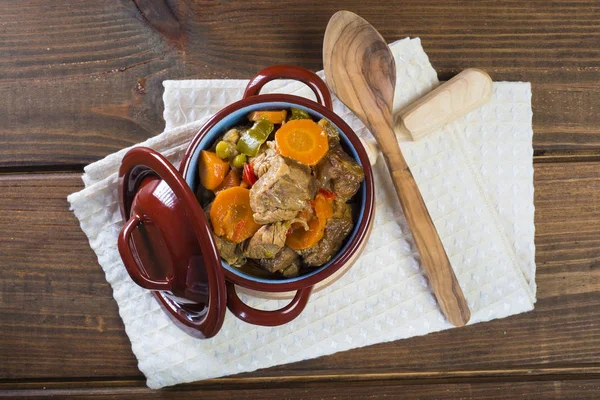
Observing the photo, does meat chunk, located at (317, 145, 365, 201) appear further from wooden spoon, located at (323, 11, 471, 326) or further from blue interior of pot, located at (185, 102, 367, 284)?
wooden spoon, located at (323, 11, 471, 326)

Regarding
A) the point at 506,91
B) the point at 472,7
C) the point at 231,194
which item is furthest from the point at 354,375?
the point at 472,7

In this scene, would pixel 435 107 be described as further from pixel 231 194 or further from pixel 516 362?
pixel 516 362

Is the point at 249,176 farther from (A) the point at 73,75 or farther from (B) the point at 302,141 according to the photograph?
(A) the point at 73,75

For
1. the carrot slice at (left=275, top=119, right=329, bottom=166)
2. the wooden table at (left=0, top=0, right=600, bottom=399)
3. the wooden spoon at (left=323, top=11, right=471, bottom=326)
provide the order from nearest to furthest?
the carrot slice at (left=275, top=119, right=329, bottom=166), the wooden spoon at (left=323, top=11, right=471, bottom=326), the wooden table at (left=0, top=0, right=600, bottom=399)

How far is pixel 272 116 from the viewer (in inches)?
36.7

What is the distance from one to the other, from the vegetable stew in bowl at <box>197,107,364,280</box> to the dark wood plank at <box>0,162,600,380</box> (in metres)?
0.37

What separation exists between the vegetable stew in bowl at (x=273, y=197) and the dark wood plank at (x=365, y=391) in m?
0.37

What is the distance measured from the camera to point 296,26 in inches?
45.6

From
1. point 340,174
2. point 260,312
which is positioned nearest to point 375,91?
point 340,174

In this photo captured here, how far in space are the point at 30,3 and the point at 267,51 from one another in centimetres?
51

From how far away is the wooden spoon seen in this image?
3.45 feet

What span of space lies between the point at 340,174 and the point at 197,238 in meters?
0.26

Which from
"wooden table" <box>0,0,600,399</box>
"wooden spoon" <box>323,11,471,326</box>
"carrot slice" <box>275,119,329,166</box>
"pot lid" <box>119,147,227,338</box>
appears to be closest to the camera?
"pot lid" <box>119,147,227,338</box>

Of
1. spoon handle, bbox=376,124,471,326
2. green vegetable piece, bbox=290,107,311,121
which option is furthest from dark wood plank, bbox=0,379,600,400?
green vegetable piece, bbox=290,107,311,121
